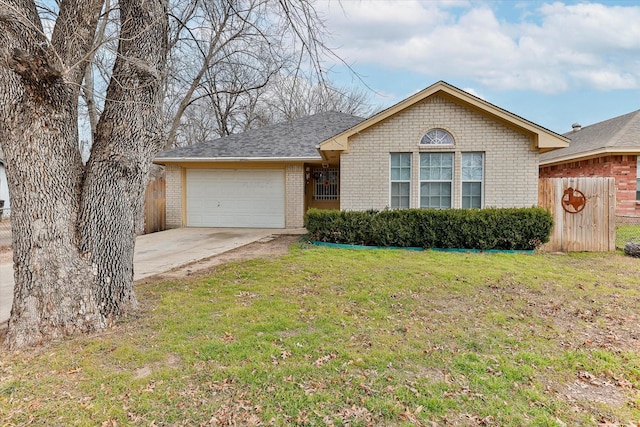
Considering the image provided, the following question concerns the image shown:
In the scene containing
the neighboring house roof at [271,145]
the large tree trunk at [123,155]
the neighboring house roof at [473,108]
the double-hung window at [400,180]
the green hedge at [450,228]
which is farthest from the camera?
the neighboring house roof at [271,145]

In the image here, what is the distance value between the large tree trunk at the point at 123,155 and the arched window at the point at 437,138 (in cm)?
753

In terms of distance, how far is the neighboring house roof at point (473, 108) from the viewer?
30.5 ft

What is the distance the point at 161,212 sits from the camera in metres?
A: 14.5

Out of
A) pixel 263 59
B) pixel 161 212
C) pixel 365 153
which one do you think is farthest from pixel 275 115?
pixel 263 59

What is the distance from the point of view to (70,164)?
391 centimetres

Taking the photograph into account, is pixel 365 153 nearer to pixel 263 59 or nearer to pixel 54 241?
pixel 263 59

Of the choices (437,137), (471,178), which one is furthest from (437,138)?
(471,178)

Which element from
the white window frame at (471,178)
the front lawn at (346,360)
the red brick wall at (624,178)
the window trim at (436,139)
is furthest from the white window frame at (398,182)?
the red brick wall at (624,178)

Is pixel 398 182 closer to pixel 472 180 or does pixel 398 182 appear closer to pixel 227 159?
pixel 472 180

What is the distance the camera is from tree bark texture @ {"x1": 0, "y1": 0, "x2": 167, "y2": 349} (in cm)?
354

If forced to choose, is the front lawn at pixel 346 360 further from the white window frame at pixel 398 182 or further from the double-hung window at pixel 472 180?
the white window frame at pixel 398 182

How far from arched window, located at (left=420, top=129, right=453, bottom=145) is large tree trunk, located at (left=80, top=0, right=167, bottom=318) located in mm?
7526

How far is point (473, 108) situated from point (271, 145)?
7697 mm

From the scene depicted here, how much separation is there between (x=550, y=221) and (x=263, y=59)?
305 inches
